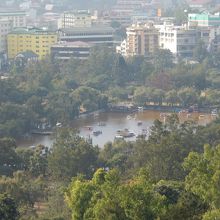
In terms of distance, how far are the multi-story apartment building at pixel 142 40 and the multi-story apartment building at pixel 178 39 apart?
0.28 metres

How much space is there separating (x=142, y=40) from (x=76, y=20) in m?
5.64

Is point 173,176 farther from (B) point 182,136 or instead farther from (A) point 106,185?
(A) point 106,185

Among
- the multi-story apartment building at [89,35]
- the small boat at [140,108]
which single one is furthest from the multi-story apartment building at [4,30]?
the small boat at [140,108]

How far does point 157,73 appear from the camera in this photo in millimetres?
28156

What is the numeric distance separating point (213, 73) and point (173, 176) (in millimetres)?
15257

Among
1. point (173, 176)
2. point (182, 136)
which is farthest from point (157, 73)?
point (173, 176)

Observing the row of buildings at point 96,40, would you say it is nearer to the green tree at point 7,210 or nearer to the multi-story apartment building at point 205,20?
the multi-story apartment building at point 205,20

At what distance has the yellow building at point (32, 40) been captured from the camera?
34.0m

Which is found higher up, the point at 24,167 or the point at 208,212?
the point at 208,212

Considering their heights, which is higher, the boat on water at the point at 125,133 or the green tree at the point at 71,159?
the green tree at the point at 71,159

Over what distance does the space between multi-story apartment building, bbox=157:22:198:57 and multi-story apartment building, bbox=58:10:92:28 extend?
4.28m

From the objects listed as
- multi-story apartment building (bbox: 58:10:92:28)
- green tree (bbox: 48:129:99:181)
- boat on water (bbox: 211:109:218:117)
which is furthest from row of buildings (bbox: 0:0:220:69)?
green tree (bbox: 48:129:99:181)

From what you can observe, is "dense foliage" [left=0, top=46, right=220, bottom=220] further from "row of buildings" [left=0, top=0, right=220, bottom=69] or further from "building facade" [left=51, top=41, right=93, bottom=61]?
"building facade" [left=51, top=41, right=93, bottom=61]

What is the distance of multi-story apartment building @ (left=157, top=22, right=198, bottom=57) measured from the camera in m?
33.8
